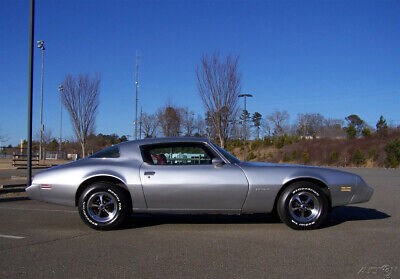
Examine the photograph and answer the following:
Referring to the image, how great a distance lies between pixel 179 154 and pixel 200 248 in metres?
1.78

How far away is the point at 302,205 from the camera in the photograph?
5.38m

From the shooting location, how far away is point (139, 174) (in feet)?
17.9

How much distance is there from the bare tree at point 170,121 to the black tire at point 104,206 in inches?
852

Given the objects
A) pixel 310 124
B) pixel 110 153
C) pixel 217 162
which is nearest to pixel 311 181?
pixel 217 162

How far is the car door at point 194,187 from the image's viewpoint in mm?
5320

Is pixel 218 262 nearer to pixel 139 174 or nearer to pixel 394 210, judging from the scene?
pixel 139 174

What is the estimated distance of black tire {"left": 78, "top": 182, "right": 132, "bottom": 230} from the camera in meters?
5.40

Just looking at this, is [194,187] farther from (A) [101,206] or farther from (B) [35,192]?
(B) [35,192]

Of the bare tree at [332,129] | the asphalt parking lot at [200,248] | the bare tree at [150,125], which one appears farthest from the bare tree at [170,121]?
the bare tree at [332,129]

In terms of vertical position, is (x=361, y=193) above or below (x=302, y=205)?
above

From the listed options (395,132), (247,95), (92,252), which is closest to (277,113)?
(395,132)

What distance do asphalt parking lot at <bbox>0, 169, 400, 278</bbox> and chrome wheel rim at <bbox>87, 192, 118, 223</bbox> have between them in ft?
0.75

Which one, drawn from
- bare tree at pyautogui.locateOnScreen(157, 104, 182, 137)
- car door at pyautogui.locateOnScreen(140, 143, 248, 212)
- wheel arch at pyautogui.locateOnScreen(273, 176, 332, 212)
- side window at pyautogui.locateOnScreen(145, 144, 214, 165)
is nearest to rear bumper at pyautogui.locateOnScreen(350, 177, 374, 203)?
wheel arch at pyautogui.locateOnScreen(273, 176, 332, 212)

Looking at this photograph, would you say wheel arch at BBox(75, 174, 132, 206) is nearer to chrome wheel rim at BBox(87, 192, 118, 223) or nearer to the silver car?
the silver car
